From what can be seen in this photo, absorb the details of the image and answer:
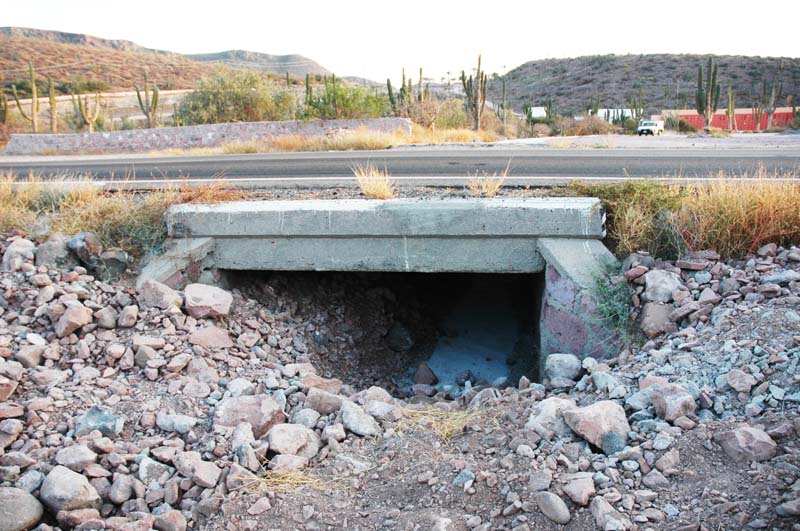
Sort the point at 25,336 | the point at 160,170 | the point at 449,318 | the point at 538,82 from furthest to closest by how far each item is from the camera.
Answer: the point at 538,82, the point at 160,170, the point at 449,318, the point at 25,336

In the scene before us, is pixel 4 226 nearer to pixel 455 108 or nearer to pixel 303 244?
pixel 303 244

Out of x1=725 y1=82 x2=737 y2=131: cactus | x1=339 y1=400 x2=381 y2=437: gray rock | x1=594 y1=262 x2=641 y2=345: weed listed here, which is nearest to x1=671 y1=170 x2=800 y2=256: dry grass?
x1=594 y1=262 x2=641 y2=345: weed

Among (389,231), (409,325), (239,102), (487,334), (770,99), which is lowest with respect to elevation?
(487,334)

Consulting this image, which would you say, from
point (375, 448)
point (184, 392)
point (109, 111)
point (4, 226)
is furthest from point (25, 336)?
point (109, 111)

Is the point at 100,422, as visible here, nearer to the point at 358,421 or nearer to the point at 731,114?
the point at 358,421

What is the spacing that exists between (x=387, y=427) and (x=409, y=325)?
13.9 feet

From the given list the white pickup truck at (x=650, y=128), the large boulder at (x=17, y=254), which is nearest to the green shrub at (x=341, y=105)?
the large boulder at (x=17, y=254)

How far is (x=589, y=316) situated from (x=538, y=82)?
64.6 meters

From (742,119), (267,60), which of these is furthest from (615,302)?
(267,60)

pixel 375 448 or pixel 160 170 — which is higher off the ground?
pixel 160 170

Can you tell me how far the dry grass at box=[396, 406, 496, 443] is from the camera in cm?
386

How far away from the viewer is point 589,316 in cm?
532

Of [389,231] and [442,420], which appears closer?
[442,420]

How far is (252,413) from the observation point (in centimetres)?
412
